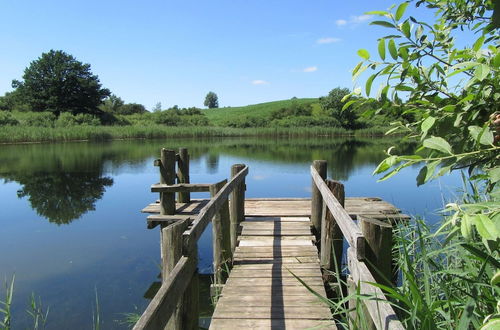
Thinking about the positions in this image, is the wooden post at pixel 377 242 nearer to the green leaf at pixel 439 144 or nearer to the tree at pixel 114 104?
the green leaf at pixel 439 144

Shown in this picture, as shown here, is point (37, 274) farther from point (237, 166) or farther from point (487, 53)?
point (487, 53)

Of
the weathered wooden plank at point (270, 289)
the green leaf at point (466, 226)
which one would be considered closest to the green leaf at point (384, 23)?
the green leaf at point (466, 226)

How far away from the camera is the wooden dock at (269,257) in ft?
6.56

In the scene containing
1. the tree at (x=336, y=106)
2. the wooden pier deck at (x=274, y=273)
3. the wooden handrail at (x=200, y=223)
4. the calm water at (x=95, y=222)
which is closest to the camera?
the wooden handrail at (x=200, y=223)

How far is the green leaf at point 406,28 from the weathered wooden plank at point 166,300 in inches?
61.8

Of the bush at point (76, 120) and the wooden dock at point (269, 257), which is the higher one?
the bush at point (76, 120)

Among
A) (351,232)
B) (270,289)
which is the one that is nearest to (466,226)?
(351,232)

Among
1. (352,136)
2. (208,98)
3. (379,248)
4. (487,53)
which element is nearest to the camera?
(487,53)

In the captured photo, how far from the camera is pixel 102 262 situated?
262 inches

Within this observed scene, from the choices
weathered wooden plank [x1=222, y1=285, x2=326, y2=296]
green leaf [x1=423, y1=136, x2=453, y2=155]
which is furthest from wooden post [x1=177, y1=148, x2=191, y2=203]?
green leaf [x1=423, y1=136, x2=453, y2=155]

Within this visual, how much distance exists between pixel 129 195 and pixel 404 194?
27.9 feet

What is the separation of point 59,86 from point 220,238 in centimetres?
4985

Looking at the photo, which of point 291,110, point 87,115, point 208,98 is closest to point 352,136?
point 291,110

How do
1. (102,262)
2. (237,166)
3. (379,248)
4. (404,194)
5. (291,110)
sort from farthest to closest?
1. (291,110)
2. (404,194)
3. (102,262)
4. (237,166)
5. (379,248)
